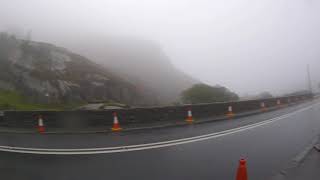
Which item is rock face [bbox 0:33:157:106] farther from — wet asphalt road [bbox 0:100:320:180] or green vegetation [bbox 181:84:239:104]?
wet asphalt road [bbox 0:100:320:180]

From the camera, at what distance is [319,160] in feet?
24.9

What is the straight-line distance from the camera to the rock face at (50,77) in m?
72.2

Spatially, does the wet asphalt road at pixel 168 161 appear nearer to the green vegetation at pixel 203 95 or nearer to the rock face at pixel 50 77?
the green vegetation at pixel 203 95

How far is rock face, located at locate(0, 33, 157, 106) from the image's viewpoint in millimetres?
72188

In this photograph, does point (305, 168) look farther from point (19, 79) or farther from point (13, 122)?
point (19, 79)

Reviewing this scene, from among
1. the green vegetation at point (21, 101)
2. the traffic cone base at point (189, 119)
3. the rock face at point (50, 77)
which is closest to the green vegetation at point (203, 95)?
the rock face at point (50, 77)

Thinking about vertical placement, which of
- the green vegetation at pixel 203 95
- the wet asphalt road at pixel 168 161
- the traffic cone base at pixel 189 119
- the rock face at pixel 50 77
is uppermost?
the rock face at pixel 50 77

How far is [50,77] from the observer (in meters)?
75.4

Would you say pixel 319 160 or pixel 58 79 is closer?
pixel 319 160

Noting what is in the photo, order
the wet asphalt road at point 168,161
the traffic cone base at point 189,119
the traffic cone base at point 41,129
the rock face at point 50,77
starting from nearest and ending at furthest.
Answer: the wet asphalt road at point 168,161 < the traffic cone base at point 41,129 < the traffic cone base at point 189,119 < the rock face at point 50,77

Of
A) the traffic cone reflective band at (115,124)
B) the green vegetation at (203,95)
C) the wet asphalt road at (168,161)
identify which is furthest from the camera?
the green vegetation at (203,95)

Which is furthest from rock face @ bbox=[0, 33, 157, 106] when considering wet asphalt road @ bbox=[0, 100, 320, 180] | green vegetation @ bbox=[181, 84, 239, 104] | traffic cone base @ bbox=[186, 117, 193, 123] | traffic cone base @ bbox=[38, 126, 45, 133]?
wet asphalt road @ bbox=[0, 100, 320, 180]

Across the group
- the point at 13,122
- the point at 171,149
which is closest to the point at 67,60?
the point at 13,122

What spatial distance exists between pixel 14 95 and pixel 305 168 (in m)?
72.3
